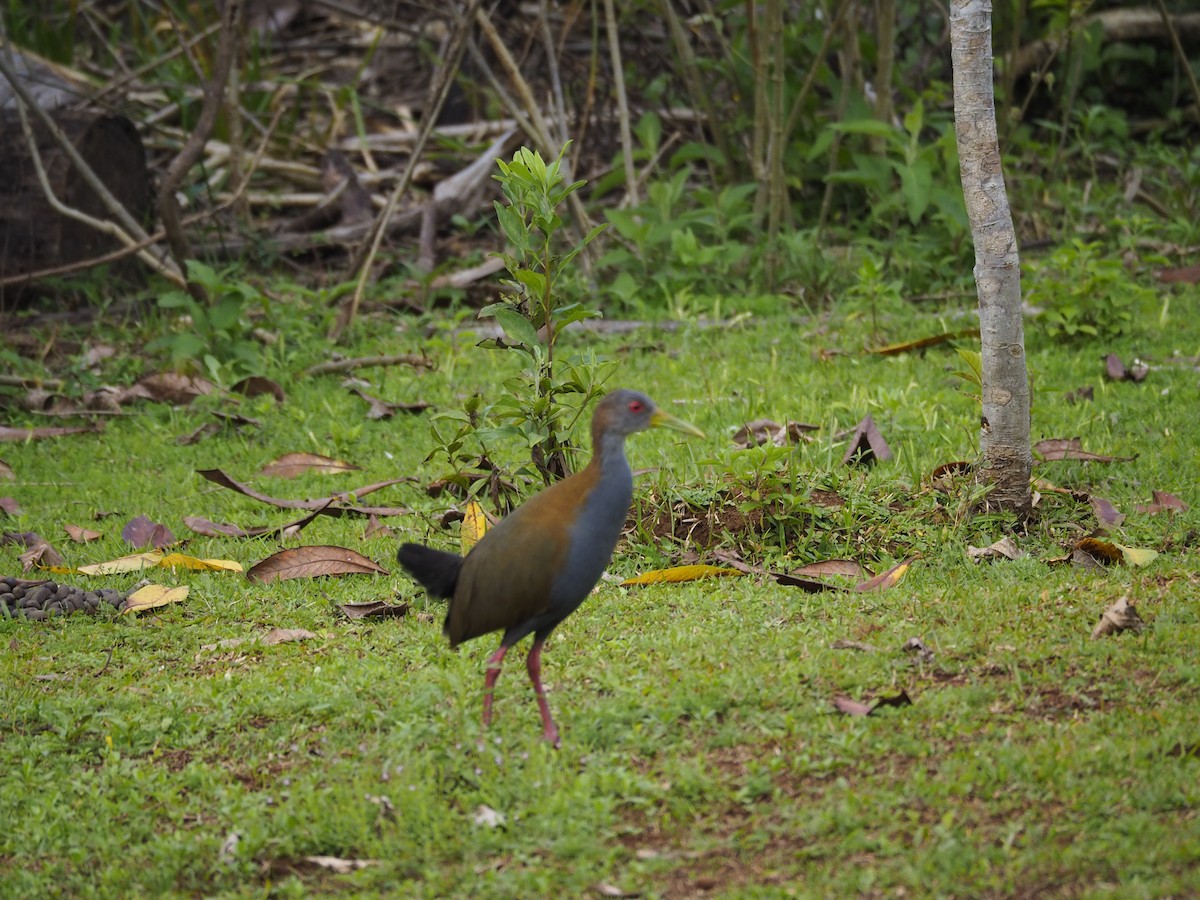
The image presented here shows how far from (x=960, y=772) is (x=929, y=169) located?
5472mm

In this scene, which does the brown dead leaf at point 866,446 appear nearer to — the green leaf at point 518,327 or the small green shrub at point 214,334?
the green leaf at point 518,327

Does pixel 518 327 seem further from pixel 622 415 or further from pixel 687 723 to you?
pixel 687 723

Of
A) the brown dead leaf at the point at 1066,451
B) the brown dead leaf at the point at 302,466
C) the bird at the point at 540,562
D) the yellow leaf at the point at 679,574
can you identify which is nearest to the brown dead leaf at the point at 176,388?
the brown dead leaf at the point at 302,466

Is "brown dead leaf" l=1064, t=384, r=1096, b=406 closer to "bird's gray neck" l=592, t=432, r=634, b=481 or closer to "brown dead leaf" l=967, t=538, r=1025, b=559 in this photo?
"brown dead leaf" l=967, t=538, r=1025, b=559

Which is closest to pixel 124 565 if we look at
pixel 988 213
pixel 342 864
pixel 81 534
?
pixel 81 534

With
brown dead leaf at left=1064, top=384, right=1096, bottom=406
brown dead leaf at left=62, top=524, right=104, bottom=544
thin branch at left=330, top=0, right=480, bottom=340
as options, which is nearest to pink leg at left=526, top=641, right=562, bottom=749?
brown dead leaf at left=62, top=524, right=104, bottom=544

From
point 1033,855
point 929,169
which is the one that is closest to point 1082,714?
point 1033,855

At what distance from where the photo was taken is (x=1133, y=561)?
175 inches

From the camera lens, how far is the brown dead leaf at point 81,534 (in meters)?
5.62

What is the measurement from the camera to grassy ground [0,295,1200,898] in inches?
122

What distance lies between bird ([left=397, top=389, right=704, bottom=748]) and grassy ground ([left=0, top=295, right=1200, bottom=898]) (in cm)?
26

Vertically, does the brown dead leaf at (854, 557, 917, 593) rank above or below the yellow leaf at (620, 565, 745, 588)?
above

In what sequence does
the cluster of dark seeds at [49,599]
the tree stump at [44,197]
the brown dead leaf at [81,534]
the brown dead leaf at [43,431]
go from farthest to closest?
the tree stump at [44,197]
the brown dead leaf at [43,431]
the brown dead leaf at [81,534]
the cluster of dark seeds at [49,599]

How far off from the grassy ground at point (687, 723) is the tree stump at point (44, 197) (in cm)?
383
